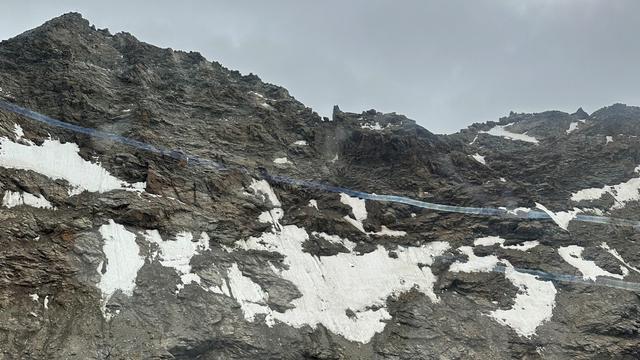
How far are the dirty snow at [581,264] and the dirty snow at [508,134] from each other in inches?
1147

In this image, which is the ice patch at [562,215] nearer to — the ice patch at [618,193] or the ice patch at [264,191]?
the ice patch at [618,193]

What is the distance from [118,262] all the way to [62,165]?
357 inches

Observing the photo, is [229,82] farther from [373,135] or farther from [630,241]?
[630,241]

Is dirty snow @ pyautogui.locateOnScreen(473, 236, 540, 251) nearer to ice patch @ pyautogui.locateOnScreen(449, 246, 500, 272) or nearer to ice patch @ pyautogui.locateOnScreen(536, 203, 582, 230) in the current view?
ice patch @ pyautogui.locateOnScreen(449, 246, 500, 272)

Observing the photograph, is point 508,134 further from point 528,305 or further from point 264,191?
point 264,191

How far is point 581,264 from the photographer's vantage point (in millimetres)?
34562

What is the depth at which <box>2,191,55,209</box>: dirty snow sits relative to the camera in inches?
964

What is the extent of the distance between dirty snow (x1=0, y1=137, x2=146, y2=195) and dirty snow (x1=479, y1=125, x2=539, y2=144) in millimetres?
51758

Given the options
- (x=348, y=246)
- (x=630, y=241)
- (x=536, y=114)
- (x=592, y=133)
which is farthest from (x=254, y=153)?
(x=536, y=114)

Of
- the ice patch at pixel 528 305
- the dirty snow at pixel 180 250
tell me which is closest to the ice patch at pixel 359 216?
the ice patch at pixel 528 305

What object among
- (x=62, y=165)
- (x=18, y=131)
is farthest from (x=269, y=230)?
(x=18, y=131)

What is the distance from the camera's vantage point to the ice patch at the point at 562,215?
129ft

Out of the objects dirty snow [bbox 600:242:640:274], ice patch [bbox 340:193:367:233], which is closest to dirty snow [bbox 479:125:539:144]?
dirty snow [bbox 600:242:640:274]

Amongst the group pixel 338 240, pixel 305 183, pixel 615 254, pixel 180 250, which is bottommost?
pixel 180 250
